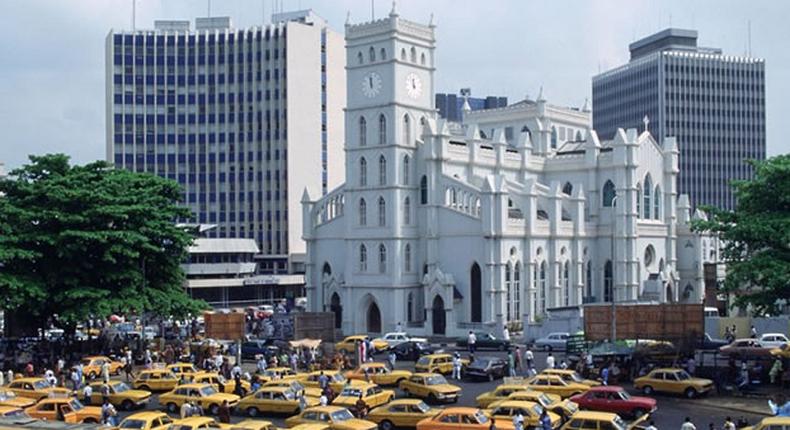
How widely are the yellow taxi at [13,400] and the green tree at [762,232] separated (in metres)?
31.3

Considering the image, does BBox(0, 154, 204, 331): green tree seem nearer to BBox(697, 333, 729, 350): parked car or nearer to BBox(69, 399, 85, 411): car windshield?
BBox(69, 399, 85, 411): car windshield

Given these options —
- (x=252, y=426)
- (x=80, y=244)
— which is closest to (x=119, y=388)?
(x=252, y=426)

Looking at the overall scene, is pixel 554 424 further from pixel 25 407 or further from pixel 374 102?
pixel 374 102

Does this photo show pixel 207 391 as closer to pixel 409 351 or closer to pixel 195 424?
pixel 195 424

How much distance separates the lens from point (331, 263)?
81.8m

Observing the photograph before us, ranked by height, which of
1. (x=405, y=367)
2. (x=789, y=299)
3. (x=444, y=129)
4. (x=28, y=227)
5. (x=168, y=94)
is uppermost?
(x=168, y=94)

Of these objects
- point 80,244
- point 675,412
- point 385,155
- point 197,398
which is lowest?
point 675,412

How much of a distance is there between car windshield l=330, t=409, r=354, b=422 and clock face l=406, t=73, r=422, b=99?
44.7m

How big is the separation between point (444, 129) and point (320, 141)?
52694mm

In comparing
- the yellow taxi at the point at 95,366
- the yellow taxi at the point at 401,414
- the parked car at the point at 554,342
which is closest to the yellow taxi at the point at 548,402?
the yellow taxi at the point at 401,414

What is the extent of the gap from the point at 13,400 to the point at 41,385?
12.0ft

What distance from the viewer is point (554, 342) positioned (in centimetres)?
6259

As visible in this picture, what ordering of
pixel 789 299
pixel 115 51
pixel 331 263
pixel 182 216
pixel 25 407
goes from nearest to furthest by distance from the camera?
pixel 25 407 < pixel 789 299 < pixel 182 216 < pixel 331 263 < pixel 115 51

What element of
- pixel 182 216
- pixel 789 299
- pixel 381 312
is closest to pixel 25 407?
pixel 182 216
